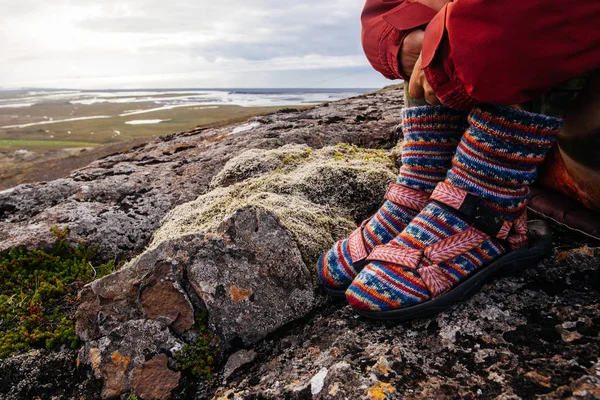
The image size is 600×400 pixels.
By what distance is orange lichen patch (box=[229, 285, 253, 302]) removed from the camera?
2.91 m

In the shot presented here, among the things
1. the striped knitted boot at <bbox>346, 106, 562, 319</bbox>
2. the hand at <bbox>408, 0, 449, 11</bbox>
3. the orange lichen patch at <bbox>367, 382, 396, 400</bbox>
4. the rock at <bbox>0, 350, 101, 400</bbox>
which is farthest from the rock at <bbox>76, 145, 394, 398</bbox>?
the hand at <bbox>408, 0, 449, 11</bbox>

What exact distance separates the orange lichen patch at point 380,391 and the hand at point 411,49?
2.07m

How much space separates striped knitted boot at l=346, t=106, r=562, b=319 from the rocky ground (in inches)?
5.6

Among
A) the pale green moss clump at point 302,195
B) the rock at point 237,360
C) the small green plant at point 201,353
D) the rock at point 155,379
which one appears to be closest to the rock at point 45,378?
the rock at point 155,379

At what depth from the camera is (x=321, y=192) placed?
439 cm

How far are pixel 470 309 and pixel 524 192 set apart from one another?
0.85 metres

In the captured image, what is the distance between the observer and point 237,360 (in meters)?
2.65

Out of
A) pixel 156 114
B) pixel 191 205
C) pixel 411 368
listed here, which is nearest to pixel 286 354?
pixel 411 368

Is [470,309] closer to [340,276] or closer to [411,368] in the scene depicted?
[411,368]

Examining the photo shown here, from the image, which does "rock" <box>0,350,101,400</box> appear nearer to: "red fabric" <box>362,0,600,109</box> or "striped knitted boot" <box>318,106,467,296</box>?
"striped knitted boot" <box>318,106,467,296</box>

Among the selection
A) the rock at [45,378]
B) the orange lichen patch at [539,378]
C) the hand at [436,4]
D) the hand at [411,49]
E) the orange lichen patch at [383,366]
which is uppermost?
the hand at [436,4]

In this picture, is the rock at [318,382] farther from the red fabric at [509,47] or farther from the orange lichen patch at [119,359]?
the red fabric at [509,47]

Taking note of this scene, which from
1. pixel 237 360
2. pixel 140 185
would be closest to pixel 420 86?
pixel 237 360

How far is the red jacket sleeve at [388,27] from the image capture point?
8.83 ft
